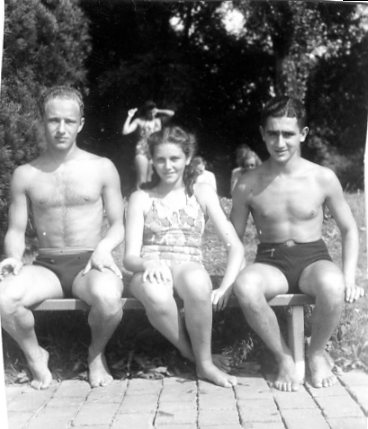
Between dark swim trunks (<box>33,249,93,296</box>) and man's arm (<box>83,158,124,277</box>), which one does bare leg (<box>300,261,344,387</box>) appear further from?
dark swim trunks (<box>33,249,93,296</box>)

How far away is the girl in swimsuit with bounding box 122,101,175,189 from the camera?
8039 mm

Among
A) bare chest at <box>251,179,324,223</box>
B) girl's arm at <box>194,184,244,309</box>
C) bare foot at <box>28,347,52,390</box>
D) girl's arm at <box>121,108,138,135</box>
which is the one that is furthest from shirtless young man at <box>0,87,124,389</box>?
girl's arm at <box>121,108,138,135</box>

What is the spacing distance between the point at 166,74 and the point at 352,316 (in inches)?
281

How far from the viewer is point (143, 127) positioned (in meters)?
8.95

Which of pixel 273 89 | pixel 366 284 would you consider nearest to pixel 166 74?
pixel 273 89

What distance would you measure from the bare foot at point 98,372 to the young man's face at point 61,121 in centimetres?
107

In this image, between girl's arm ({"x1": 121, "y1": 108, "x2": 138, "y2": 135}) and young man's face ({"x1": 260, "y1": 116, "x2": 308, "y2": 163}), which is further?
girl's arm ({"x1": 121, "y1": 108, "x2": 138, "y2": 135})

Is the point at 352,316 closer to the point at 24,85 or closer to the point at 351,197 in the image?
the point at 24,85

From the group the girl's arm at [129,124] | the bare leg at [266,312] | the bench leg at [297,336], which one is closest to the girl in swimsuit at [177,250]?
the bare leg at [266,312]

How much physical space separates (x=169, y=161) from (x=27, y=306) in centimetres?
99

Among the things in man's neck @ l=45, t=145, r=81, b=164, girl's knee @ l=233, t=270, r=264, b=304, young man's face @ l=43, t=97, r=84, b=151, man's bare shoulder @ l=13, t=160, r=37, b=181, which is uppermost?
young man's face @ l=43, t=97, r=84, b=151

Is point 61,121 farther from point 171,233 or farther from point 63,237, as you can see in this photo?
point 171,233

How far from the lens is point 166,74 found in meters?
9.94

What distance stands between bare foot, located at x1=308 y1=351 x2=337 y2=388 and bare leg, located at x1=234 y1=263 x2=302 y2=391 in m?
0.09
